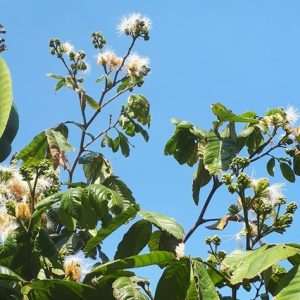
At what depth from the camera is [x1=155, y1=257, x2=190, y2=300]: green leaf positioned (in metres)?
1.72

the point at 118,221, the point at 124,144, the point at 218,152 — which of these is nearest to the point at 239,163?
the point at 218,152

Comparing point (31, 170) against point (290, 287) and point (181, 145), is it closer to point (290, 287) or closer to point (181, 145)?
point (181, 145)

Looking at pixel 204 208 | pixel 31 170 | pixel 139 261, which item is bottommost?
pixel 139 261

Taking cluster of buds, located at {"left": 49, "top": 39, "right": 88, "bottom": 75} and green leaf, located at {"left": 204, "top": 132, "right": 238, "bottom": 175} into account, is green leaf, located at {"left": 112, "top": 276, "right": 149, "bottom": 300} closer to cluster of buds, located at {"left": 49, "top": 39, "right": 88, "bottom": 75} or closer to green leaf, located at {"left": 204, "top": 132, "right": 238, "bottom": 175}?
green leaf, located at {"left": 204, "top": 132, "right": 238, "bottom": 175}

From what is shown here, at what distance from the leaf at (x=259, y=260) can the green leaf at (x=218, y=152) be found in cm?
77

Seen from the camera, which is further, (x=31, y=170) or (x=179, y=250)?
(x=31, y=170)

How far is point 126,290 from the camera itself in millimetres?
1710

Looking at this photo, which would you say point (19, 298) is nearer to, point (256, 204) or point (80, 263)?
point (80, 263)

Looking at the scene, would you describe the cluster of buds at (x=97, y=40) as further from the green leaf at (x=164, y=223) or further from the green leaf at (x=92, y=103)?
the green leaf at (x=164, y=223)

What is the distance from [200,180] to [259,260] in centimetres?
112

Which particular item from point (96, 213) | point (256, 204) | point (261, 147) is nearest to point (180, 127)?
point (261, 147)

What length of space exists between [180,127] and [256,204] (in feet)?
1.96

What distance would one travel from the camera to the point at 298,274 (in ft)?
5.04

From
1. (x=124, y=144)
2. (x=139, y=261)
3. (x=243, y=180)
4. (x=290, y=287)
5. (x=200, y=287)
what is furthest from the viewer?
(x=124, y=144)
